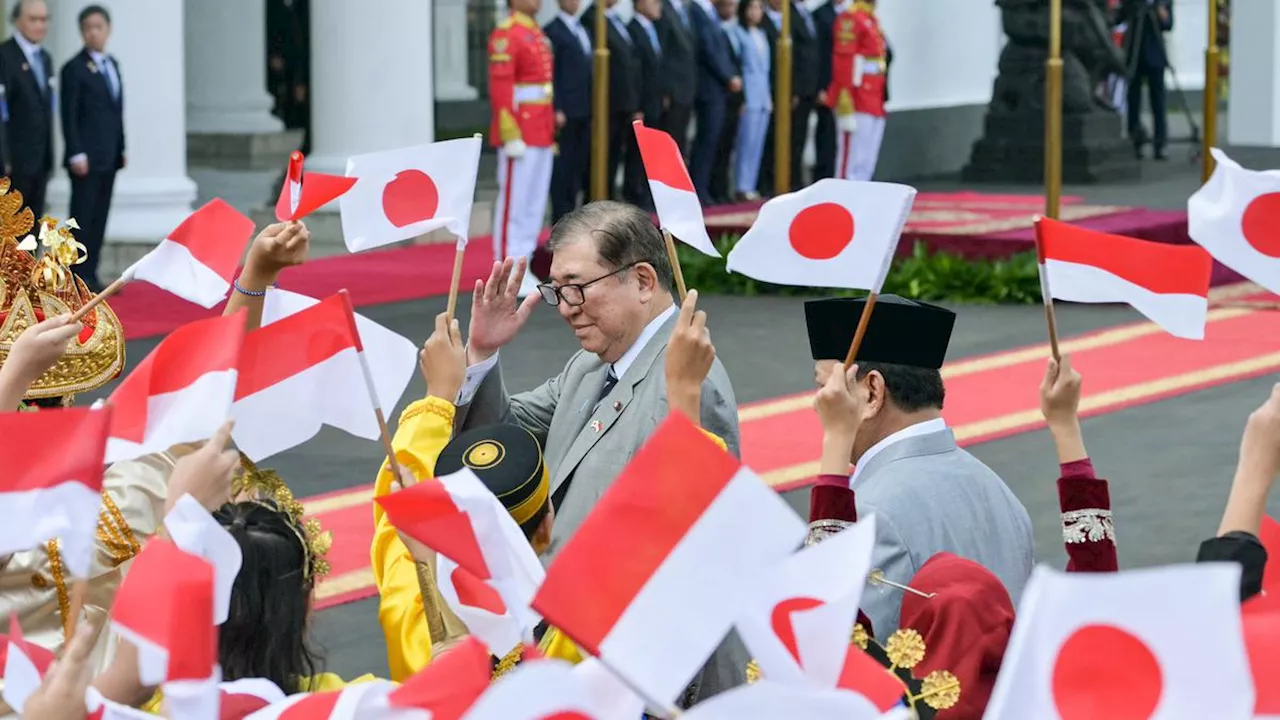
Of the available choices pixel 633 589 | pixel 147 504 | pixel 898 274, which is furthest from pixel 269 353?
pixel 898 274

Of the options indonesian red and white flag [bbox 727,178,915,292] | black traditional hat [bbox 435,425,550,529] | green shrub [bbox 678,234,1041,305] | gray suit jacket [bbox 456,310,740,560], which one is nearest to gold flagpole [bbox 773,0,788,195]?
green shrub [bbox 678,234,1041,305]

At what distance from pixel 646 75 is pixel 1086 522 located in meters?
12.7

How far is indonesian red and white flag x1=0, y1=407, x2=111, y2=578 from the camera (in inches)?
92.0

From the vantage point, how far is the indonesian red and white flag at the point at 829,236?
324 cm

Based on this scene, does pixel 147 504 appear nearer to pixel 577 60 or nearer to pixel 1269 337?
pixel 1269 337

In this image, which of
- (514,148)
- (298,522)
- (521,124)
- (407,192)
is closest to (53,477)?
(298,522)

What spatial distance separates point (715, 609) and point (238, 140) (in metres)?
17.2

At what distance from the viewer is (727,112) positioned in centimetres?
1666

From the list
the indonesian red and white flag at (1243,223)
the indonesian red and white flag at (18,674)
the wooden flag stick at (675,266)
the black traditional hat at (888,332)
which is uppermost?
the indonesian red and white flag at (1243,223)

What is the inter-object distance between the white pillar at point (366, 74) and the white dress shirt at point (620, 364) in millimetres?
10406

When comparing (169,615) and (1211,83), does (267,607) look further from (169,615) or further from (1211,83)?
(1211,83)

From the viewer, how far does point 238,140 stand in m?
18.6

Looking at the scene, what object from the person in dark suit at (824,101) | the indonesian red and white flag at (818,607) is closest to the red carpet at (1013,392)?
the indonesian red and white flag at (818,607)

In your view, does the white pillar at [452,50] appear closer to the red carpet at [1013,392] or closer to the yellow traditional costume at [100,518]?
the red carpet at [1013,392]
